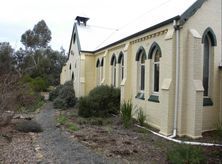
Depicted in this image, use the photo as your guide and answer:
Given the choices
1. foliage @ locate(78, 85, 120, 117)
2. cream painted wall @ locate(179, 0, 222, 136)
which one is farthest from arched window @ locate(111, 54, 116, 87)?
cream painted wall @ locate(179, 0, 222, 136)

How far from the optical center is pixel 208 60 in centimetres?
1314

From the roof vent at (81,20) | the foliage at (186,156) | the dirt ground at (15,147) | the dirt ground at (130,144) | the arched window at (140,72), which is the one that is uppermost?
the roof vent at (81,20)

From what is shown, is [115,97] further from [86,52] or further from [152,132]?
[86,52]

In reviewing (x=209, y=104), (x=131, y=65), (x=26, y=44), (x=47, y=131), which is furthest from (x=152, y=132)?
(x=26, y=44)

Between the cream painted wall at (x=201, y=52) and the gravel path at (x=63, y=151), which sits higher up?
the cream painted wall at (x=201, y=52)

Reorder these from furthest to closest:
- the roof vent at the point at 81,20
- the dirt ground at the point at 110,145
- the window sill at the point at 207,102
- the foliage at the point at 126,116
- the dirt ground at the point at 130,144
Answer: the roof vent at the point at 81,20
the foliage at the point at 126,116
the window sill at the point at 207,102
the dirt ground at the point at 130,144
the dirt ground at the point at 110,145

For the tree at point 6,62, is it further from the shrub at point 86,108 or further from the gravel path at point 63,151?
the gravel path at point 63,151

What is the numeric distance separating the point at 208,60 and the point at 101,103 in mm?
7175

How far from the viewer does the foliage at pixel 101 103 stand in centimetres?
1742

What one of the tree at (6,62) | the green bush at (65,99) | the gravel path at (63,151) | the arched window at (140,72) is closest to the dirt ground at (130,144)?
the gravel path at (63,151)

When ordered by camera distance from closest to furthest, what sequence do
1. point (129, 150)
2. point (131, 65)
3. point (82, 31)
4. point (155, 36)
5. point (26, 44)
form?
1. point (129, 150)
2. point (155, 36)
3. point (131, 65)
4. point (82, 31)
5. point (26, 44)

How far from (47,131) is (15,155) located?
4266mm

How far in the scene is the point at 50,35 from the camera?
241 feet

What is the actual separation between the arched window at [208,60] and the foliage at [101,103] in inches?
258
